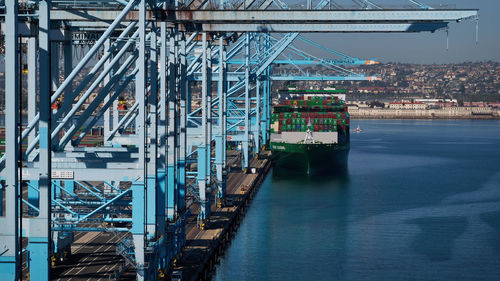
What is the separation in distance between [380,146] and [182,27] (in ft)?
206

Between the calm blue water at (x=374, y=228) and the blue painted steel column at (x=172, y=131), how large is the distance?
3.26 meters

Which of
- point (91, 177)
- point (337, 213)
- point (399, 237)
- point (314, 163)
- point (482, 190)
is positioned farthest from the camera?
point (314, 163)

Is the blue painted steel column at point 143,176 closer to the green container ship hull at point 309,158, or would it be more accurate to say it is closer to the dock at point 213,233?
the dock at point 213,233

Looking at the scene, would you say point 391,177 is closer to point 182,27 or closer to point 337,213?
point 337,213

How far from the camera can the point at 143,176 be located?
17.8 m

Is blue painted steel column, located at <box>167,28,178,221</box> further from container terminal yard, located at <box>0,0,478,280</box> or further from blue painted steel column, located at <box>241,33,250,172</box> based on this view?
blue painted steel column, located at <box>241,33,250,172</box>

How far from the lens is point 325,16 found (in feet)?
67.8

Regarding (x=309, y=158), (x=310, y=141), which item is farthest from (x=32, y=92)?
(x=310, y=141)

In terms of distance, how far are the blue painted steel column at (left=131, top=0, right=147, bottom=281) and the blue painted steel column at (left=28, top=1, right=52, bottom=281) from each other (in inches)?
130

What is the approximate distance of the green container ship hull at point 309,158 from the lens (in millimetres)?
55875

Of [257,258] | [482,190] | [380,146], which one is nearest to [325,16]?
[257,258]

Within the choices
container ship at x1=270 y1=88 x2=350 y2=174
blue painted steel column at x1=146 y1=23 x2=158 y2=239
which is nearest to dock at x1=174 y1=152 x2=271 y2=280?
blue painted steel column at x1=146 y1=23 x2=158 y2=239

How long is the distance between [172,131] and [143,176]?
4.08m

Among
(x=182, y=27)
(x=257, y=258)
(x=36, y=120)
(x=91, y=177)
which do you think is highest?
(x=182, y=27)
